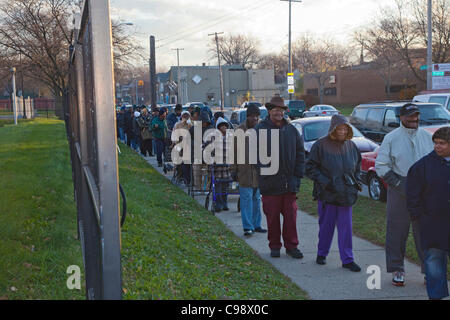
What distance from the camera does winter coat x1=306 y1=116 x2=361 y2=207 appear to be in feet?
20.6

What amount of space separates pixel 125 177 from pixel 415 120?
9.36m

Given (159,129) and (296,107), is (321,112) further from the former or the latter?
(159,129)

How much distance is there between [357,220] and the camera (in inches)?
349

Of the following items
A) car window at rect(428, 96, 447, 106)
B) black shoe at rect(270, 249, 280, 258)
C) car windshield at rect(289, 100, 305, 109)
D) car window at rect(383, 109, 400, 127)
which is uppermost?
car windshield at rect(289, 100, 305, 109)

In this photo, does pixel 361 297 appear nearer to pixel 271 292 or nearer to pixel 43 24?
pixel 271 292

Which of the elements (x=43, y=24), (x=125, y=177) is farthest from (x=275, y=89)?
(x=125, y=177)

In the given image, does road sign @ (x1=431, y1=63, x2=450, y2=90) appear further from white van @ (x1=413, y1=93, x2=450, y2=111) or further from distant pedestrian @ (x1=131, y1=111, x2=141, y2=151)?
distant pedestrian @ (x1=131, y1=111, x2=141, y2=151)

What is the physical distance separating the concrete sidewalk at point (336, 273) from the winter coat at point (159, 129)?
8783 mm

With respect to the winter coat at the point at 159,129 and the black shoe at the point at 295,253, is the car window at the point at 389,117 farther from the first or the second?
the black shoe at the point at 295,253

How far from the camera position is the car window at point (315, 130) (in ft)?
47.2

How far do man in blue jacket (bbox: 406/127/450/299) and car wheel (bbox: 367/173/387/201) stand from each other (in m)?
5.86

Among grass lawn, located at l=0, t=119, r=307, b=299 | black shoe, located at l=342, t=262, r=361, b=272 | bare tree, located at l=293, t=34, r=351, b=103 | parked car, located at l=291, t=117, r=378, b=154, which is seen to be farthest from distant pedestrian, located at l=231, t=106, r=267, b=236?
bare tree, located at l=293, t=34, r=351, b=103

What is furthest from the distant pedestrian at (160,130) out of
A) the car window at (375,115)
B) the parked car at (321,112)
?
the parked car at (321,112)

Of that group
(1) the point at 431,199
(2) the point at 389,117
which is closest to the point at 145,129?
(2) the point at 389,117
